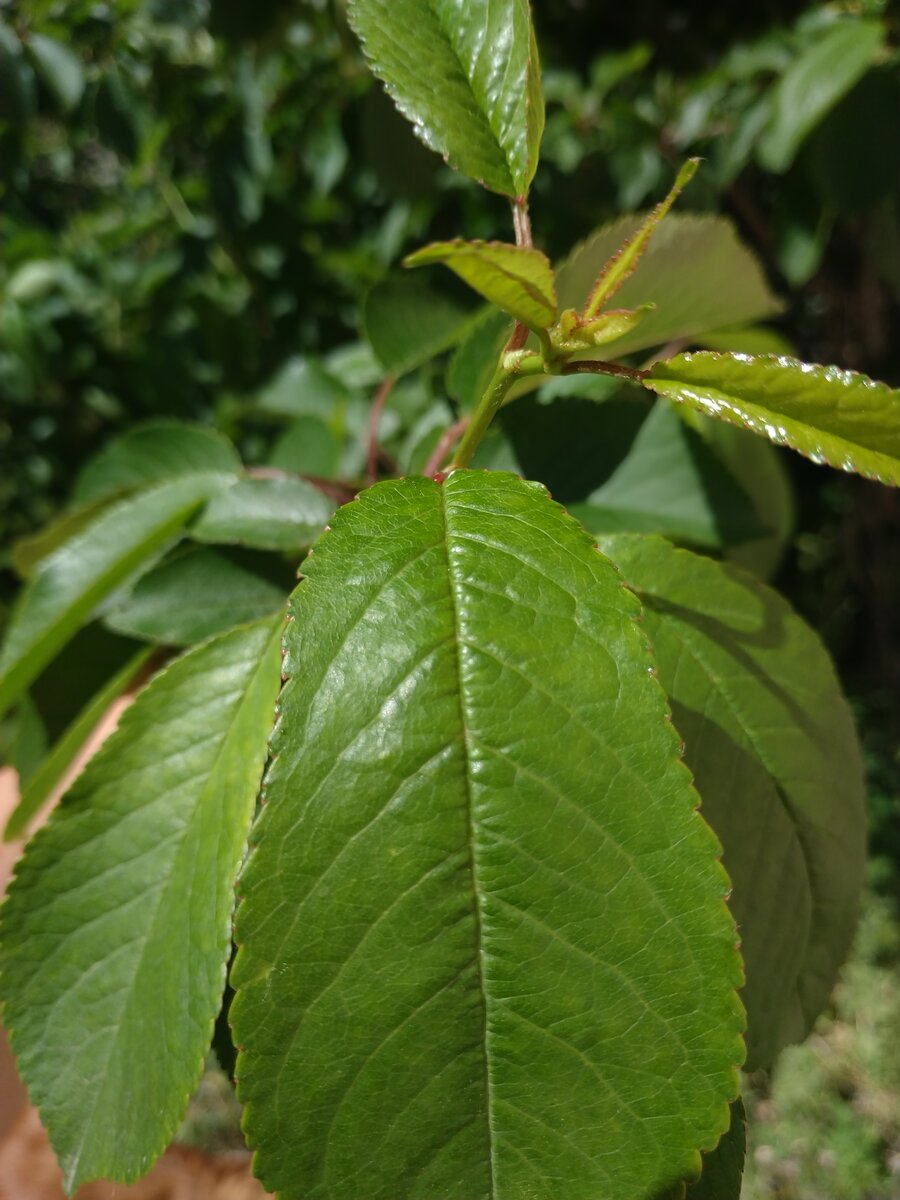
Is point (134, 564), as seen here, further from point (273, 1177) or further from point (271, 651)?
point (273, 1177)

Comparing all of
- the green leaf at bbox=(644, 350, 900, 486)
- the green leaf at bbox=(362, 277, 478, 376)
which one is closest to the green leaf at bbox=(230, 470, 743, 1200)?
the green leaf at bbox=(644, 350, 900, 486)

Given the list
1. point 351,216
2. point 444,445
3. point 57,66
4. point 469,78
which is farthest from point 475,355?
point 351,216

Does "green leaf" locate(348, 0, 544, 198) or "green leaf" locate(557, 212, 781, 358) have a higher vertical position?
"green leaf" locate(348, 0, 544, 198)

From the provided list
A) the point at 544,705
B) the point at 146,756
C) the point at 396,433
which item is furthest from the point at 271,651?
the point at 396,433

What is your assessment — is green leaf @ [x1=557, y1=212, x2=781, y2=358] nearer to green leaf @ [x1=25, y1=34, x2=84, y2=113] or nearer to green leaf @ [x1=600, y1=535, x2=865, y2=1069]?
green leaf @ [x1=600, y1=535, x2=865, y2=1069]

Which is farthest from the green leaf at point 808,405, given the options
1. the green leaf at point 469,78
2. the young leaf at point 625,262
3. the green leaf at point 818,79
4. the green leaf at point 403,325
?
the green leaf at point 818,79

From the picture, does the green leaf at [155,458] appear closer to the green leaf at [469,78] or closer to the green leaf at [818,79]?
the green leaf at [469,78]
